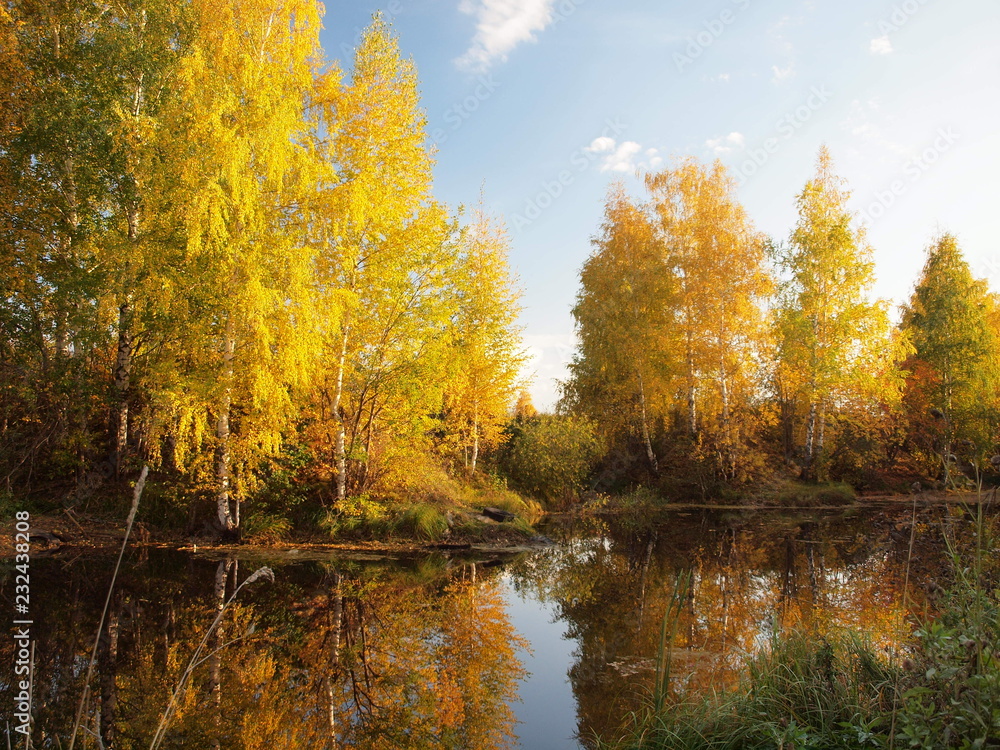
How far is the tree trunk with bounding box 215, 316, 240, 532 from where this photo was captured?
1024cm

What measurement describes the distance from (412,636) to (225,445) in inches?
251

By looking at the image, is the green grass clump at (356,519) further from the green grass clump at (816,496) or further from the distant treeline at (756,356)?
the green grass clump at (816,496)

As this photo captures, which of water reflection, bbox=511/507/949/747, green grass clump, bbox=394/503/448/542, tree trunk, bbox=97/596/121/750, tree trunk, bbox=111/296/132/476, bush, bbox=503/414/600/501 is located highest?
tree trunk, bbox=111/296/132/476

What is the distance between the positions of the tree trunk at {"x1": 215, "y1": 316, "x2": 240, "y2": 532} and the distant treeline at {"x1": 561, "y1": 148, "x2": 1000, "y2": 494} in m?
12.9

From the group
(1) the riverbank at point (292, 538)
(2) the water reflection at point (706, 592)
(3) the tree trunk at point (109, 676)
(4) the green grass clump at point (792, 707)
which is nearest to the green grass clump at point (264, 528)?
(1) the riverbank at point (292, 538)

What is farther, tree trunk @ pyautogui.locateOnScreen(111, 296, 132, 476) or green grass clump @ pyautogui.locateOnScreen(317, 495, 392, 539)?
green grass clump @ pyautogui.locateOnScreen(317, 495, 392, 539)

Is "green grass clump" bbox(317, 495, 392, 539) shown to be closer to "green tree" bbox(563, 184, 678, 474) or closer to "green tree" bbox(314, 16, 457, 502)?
"green tree" bbox(314, 16, 457, 502)

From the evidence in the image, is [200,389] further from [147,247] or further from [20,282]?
[20,282]

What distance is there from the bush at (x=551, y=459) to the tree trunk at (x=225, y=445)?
32.8ft

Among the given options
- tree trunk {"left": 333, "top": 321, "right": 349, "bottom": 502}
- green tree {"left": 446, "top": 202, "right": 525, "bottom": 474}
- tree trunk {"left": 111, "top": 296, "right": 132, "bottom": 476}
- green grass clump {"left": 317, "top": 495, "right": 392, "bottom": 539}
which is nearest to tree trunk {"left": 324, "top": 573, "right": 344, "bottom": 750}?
green grass clump {"left": 317, "top": 495, "right": 392, "bottom": 539}

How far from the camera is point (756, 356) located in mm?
19375

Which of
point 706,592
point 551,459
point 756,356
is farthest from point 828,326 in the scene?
point 706,592

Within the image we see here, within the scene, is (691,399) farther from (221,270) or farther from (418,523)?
(221,270)

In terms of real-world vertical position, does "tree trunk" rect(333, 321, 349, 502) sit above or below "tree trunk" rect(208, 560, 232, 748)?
above
